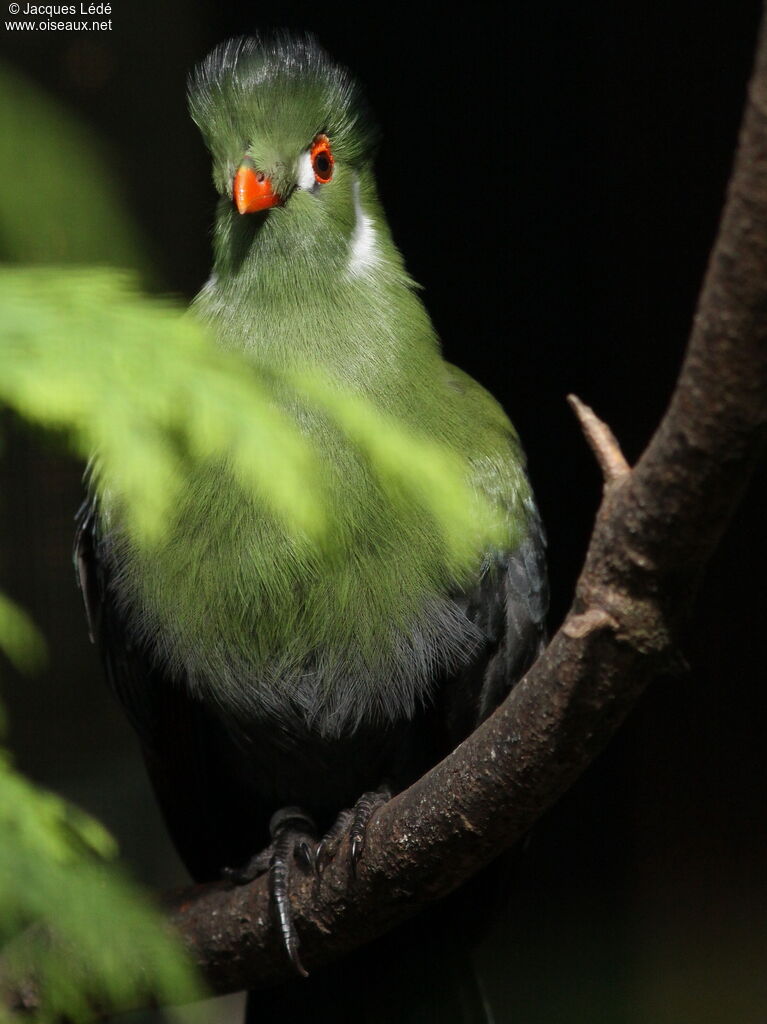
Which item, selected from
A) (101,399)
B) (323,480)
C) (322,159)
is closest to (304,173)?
(322,159)

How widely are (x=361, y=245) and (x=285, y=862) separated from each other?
2.68 feet

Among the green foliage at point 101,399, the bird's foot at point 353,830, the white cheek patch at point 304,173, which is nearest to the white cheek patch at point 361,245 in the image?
the white cheek patch at point 304,173

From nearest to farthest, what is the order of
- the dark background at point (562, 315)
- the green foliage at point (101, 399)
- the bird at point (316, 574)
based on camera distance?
the green foliage at point (101, 399)
the bird at point (316, 574)
the dark background at point (562, 315)

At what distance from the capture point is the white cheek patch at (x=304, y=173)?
1.47m

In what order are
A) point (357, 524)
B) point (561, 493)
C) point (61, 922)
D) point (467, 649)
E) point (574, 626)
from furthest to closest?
point (561, 493) → point (467, 649) → point (357, 524) → point (574, 626) → point (61, 922)

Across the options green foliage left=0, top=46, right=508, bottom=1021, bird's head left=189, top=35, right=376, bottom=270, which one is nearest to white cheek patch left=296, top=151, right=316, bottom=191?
bird's head left=189, top=35, right=376, bottom=270

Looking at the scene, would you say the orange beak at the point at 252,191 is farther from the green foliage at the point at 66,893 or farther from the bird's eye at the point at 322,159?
the green foliage at the point at 66,893

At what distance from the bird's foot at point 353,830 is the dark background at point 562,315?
30.8 inches

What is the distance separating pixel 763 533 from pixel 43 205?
1739 mm

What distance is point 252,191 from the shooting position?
140 centimetres

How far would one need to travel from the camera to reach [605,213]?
2.10 metres

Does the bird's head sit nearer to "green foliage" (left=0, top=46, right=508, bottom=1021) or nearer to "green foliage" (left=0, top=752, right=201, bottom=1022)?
"green foliage" (left=0, top=46, right=508, bottom=1021)

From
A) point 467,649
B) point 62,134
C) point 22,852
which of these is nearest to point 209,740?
point 467,649

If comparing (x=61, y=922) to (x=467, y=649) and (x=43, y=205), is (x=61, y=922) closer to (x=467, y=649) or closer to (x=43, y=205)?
(x=43, y=205)
